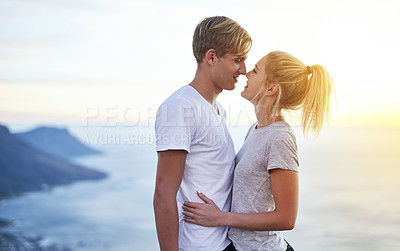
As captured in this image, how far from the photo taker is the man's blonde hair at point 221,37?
1.70m

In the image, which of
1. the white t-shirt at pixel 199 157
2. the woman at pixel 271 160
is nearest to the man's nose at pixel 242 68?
the woman at pixel 271 160

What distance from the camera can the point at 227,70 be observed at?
174 centimetres

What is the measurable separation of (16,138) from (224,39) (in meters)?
15.2

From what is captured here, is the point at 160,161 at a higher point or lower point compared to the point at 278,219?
higher

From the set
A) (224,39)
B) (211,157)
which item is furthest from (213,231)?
(224,39)

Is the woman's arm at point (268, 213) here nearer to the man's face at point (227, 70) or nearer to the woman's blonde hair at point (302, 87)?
the woman's blonde hair at point (302, 87)

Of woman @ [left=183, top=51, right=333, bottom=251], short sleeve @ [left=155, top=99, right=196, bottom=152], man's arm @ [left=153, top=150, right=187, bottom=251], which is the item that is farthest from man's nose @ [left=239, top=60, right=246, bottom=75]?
man's arm @ [left=153, top=150, right=187, bottom=251]

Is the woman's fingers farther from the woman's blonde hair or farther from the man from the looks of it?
the woman's blonde hair

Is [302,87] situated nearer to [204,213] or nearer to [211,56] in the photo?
[211,56]

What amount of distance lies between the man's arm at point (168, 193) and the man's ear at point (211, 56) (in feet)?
1.46

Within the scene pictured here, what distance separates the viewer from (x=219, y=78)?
68.9 inches

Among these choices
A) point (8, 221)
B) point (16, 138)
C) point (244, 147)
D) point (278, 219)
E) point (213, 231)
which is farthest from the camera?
point (16, 138)

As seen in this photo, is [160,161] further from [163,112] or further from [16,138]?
[16,138]

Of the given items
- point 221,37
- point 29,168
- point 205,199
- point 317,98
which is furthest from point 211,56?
point 29,168
